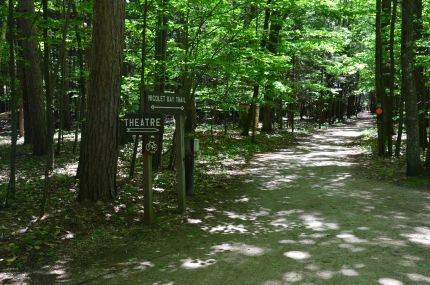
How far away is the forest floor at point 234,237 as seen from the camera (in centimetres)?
469

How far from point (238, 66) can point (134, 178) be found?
4.09 m

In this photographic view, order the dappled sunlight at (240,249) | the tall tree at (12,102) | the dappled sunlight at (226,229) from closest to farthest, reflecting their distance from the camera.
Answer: the dappled sunlight at (240,249) < the dappled sunlight at (226,229) < the tall tree at (12,102)

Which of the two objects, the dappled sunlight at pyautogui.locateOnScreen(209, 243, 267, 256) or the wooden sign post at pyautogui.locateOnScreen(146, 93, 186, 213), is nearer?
the dappled sunlight at pyautogui.locateOnScreen(209, 243, 267, 256)

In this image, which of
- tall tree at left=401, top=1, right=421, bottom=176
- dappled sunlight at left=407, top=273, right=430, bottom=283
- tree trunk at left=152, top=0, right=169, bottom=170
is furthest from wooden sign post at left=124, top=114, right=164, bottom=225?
tall tree at left=401, top=1, right=421, bottom=176

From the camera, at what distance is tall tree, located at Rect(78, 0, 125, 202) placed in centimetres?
712

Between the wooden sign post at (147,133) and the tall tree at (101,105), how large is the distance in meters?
0.69

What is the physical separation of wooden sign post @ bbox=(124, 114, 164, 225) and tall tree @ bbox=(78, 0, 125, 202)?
0.69 meters

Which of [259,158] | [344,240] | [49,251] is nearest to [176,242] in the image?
[49,251]

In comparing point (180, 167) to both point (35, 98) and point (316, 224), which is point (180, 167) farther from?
point (35, 98)

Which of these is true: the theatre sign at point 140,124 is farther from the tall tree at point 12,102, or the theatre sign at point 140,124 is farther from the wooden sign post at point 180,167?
the tall tree at point 12,102

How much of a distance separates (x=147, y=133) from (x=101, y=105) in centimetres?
110

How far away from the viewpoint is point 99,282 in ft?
15.0

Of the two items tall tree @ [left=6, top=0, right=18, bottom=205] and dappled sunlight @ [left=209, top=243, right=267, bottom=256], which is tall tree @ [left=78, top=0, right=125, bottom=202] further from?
dappled sunlight @ [left=209, top=243, right=267, bottom=256]

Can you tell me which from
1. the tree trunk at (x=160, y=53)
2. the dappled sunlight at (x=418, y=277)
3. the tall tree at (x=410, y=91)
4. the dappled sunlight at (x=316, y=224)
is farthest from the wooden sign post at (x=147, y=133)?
the tall tree at (x=410, y=91)
